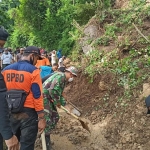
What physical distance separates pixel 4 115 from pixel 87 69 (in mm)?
6054

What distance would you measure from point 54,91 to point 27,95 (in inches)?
33.6

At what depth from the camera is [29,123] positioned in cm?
372

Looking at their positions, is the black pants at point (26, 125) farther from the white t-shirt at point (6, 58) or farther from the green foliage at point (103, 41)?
the white t-shirt at point (6, 58)

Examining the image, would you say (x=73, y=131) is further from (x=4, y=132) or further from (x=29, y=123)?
(x=4, y=132)

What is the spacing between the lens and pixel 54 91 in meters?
4.42

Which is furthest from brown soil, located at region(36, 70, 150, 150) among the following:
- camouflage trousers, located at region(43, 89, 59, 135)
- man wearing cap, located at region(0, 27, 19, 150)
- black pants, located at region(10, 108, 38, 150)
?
man wearing cap, located at region(0, 27, 19, 150)

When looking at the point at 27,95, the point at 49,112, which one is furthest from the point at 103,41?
the point at 27,95

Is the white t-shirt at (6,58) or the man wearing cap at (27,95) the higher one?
the man wearing cap at (27,95)

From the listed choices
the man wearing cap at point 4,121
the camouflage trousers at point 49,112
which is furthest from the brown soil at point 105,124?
the man wearing cap at point 4,121

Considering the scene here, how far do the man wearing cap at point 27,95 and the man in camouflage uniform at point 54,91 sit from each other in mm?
662

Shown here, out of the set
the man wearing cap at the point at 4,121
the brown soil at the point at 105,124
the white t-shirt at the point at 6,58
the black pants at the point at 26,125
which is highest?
the man wearing cap at the point at 4,121

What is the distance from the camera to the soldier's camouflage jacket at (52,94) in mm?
4391

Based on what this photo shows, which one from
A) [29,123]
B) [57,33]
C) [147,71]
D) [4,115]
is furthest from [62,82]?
[57,33]

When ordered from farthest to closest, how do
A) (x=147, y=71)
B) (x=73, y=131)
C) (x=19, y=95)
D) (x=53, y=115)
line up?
(x=147, y=71) < (x=73, y=131) < (x=53, y=115) < (x=19, y=95)
